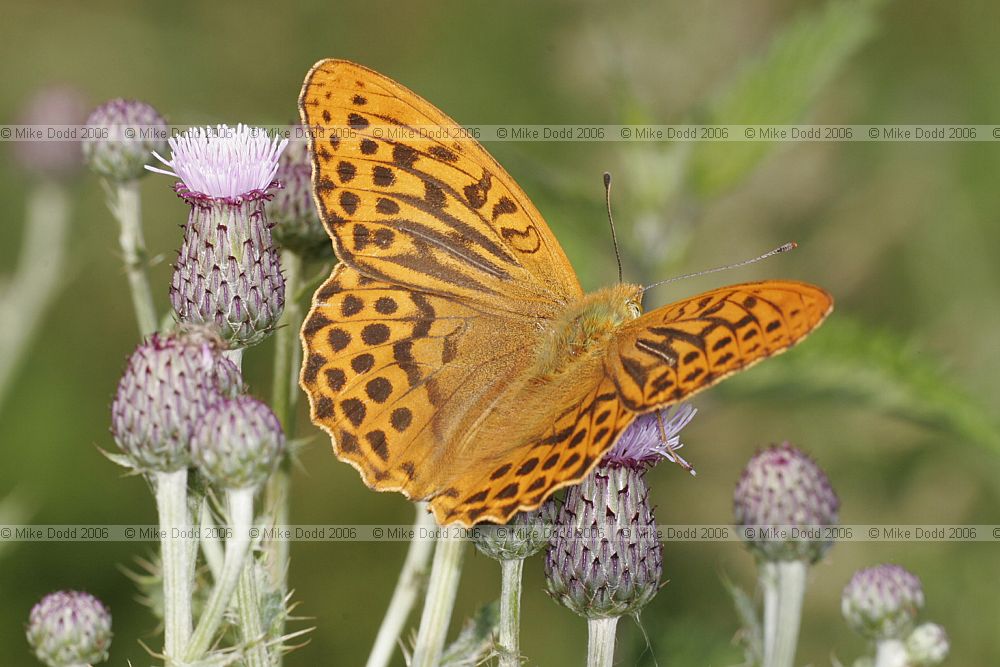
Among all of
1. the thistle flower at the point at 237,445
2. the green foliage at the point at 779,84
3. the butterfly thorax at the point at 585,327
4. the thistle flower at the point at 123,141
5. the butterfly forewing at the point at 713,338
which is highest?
the green foliage at the point at 779,84

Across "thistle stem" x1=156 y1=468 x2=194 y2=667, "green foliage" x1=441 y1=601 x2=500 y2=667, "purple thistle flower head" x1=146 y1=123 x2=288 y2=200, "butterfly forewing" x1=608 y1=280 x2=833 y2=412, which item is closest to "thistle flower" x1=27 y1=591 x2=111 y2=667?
"thistle stem" x1=156 y1=468 x2=194 y2=667

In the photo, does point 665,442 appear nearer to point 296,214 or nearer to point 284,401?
point 284,401

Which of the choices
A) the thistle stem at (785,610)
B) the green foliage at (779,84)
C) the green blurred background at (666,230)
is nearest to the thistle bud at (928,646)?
the thistle stem at (785,610)

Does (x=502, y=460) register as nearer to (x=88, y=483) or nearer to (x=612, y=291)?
(x=612, y=291)

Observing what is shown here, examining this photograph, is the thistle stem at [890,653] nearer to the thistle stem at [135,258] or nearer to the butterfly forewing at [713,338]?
the butterfly forewing at [713,338]

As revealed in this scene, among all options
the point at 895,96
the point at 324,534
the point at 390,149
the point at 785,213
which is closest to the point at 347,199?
the point at 390,149

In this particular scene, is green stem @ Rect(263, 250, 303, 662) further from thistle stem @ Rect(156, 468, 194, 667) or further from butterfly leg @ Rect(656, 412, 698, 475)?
butterfly leg @ Rect(656, 412, 698, 475)
